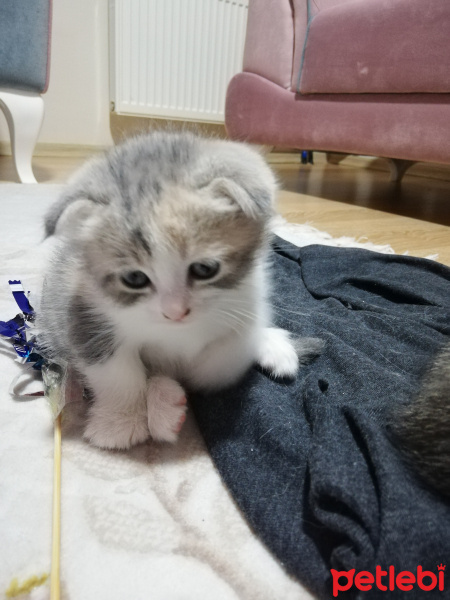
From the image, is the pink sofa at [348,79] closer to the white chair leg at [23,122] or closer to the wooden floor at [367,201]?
the wooden floor at [367,201]

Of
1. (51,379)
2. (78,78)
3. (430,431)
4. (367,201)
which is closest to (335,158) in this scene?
(367,201)

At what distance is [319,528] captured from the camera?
539 mm

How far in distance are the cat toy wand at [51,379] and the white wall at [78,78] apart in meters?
2.74

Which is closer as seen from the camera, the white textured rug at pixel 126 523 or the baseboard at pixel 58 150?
the white textured rug at pixel 126 523

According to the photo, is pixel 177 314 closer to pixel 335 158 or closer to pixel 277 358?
pixel 277 358

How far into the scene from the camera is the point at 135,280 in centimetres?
62

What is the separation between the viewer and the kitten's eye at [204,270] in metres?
0.61

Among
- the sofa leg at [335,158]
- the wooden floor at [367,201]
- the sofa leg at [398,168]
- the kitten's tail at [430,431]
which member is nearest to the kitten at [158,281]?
the kitten's tail at [430,431]

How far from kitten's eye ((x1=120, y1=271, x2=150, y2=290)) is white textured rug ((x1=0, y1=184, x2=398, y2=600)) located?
0.24 m

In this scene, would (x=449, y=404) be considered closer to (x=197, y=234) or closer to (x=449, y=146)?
(x=197, y=234)

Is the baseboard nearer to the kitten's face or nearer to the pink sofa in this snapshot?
the pink sofa

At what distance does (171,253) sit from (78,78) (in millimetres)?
3258

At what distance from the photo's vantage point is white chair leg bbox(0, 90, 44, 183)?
7.55ft

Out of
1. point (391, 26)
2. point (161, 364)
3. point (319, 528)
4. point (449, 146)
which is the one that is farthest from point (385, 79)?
point (319, 528)
